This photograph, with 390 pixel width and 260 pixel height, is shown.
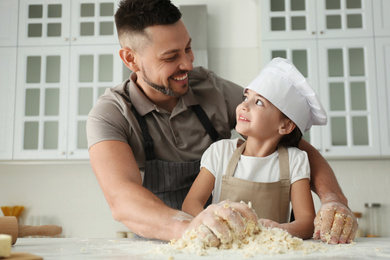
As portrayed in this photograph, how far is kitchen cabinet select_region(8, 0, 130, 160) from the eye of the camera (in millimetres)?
3162

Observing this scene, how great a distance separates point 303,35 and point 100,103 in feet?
6.53

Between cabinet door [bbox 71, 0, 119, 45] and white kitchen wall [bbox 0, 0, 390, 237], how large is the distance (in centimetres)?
65

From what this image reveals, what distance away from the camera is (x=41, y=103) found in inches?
126

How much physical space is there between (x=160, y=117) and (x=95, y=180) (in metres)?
2.07

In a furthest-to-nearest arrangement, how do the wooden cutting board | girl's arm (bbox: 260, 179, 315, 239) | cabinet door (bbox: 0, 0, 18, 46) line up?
cabinet door (bbox: 0, 0, 18, 46)
girl's arm (bbox: 260, 179, 315, 239)
the wooden cutting board

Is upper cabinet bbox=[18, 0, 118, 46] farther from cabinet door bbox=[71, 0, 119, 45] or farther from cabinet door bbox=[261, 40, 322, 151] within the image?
cabinet door bbox=[261, 40, 322, 151]

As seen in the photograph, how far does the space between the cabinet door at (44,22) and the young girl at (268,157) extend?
218 cm

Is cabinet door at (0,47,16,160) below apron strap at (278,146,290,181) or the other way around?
the other way around

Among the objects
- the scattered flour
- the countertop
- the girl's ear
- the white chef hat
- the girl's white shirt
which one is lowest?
the countertop

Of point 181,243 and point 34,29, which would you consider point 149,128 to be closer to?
point 181,243

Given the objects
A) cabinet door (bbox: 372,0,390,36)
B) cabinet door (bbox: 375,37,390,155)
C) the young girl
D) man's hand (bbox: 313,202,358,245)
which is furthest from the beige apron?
cabinet door (bbox: 372,0,390,36)

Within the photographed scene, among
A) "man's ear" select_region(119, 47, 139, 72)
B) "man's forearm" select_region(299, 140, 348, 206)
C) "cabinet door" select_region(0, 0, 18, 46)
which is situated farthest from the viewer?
"cabinet door" select_region(0, 0, 18, 46)

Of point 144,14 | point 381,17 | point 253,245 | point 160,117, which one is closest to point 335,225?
point 253,245

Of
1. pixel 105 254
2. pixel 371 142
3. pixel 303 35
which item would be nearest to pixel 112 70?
pixel 303 35
